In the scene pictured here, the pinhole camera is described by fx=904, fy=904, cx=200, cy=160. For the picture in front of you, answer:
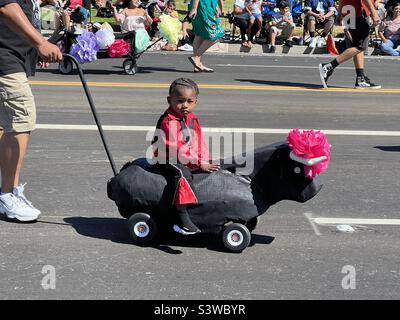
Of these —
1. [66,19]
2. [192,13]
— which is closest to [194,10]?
[192,13]

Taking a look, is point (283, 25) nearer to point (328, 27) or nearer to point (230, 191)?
point (328, 27)

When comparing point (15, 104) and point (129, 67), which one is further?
point (129, 67)

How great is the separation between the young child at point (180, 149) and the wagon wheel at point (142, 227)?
0.16 metres

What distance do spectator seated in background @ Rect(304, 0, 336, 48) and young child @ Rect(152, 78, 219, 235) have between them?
14.9m

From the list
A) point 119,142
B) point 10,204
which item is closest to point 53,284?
point 10,204

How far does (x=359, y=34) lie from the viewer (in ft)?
45.0

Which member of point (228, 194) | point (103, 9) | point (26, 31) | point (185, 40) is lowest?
point (103, 9)

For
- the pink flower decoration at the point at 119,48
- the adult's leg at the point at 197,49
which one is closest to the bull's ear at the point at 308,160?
the pink flower decoration at the point at 119,48

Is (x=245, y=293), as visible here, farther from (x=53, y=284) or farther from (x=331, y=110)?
(x=331, y=110)

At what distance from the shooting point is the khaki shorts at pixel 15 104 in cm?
635

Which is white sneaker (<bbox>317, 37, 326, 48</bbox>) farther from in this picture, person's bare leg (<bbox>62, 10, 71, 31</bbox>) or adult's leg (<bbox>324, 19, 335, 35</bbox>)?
person's bare leg (<bbox>62, 10, 71, 31</bbox>)

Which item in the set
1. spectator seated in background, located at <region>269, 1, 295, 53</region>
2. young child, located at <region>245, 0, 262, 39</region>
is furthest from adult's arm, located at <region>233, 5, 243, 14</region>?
spectator seated in background, located at <region>269, 1, 295, 53</region>

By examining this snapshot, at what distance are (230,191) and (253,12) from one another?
1588 cm

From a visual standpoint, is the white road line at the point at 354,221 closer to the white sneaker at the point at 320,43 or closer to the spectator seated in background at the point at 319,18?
the spectator seated in background at the point at 319,18
